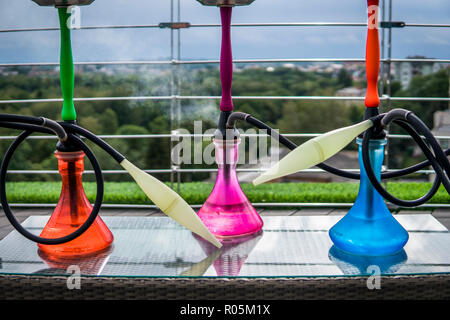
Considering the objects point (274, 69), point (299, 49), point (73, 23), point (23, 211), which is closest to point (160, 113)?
point (274, 69)

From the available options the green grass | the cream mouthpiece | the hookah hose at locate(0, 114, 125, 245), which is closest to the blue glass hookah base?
the cream mouthpiece

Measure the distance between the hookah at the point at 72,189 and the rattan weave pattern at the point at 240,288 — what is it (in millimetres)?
101

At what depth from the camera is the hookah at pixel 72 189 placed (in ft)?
2.59

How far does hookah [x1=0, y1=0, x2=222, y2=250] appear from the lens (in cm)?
79

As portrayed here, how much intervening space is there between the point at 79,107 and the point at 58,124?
303cm

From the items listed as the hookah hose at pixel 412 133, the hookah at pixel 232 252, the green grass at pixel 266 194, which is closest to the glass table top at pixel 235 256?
the hookah at pixel 232 252

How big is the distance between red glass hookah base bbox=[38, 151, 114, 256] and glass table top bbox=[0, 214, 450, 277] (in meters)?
0.03

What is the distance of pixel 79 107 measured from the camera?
145 inches

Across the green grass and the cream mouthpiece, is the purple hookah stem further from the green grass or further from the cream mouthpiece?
the green grass

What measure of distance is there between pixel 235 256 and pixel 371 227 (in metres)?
0.23

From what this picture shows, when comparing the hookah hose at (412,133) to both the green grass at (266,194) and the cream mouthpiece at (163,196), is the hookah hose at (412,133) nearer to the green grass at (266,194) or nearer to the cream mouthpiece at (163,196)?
the cream mouthpiece at (163,196)

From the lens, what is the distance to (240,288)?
71cm

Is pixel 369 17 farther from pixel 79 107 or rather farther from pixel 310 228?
pixel 79 107

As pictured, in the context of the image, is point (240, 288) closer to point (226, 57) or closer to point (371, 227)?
point (371, 227)
